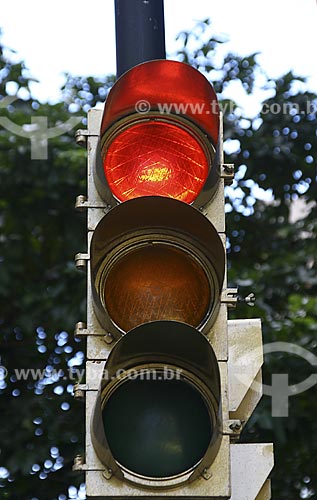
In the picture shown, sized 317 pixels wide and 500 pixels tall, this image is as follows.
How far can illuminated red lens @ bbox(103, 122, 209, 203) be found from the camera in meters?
2.98

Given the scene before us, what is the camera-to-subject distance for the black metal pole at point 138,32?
3260 mm

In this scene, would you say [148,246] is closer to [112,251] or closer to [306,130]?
[112,251]

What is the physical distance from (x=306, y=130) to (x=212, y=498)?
5.72 m

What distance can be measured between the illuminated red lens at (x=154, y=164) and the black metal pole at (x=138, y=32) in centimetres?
35

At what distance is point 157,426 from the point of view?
2666 mm

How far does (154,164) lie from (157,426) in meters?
0.74

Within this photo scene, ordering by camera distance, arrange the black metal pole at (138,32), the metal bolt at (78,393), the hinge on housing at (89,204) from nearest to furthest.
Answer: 1. the metal bolt at (78,393)
2. the hinge on housing at (89,204)
3. the black metal pole at (138,32)

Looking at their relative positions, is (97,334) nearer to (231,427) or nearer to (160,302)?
(160,302)

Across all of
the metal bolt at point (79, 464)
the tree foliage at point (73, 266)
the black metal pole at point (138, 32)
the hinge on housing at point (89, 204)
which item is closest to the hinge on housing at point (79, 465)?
the metal bolt at point (79, 464)

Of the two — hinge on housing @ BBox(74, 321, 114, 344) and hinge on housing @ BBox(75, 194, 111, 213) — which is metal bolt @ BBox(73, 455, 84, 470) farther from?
hinge on housing @ BBox(75, 194, 111, 213)

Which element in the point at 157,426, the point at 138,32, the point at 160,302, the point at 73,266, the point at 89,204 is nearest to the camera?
the point at 157,426

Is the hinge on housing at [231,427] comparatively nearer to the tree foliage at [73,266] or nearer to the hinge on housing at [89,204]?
the hinge on housing at [89,204]

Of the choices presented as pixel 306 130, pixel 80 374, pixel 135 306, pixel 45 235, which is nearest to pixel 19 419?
pixel 80 374

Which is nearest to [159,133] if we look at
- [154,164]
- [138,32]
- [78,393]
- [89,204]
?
[154,164]
